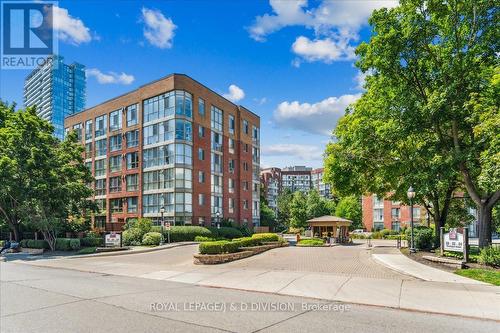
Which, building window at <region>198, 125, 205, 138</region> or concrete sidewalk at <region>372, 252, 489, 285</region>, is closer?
concrete sidewalk at <region>372, 252, 489, 285</region>

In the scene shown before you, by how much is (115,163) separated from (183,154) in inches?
496

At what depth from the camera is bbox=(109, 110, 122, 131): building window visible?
5076 centimetres

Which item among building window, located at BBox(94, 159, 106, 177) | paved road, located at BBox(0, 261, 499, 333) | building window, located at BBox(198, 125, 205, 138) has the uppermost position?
building window, located at BBox(198, 125, 205, 138)

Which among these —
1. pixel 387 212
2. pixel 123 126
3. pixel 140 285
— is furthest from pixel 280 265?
pixel 387 212

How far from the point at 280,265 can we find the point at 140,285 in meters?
7.32

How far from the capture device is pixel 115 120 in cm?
5156

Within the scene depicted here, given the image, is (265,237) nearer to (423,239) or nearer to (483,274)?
(423,239)

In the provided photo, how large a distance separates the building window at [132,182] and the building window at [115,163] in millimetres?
2515

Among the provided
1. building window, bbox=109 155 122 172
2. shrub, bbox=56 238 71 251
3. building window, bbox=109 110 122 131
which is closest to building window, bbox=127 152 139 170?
building window, bbox=109 155 122 172

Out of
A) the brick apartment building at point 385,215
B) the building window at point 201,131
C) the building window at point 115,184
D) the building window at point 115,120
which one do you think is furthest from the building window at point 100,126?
the brick apartment building at point 385,215

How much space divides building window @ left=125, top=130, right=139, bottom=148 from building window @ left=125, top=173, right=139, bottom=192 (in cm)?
381

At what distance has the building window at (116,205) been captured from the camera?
4938 centimetres

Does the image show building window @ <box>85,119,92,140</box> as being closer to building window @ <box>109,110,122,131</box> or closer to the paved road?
building window @ <box>109,110,122,131</box>

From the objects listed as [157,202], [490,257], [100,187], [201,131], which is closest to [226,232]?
[157,202]
